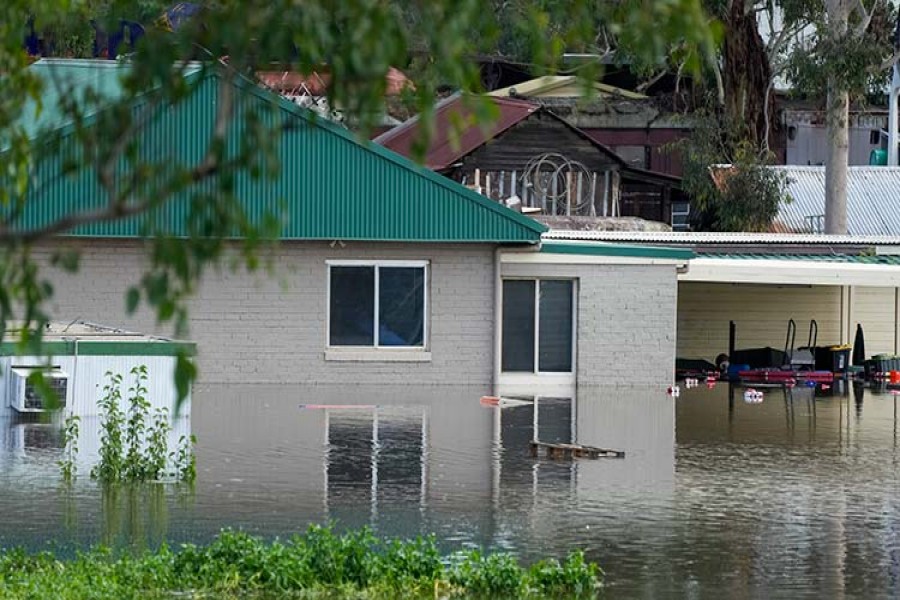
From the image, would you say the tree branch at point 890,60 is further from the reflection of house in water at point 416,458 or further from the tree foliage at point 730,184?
the reflection of house in water at point 416,458

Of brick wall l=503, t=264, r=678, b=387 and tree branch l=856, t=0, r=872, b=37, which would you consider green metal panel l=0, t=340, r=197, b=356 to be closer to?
brick wall l=503, t=264, r=678, b=387

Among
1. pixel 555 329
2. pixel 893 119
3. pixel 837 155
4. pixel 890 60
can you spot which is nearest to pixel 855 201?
pixel 837 155

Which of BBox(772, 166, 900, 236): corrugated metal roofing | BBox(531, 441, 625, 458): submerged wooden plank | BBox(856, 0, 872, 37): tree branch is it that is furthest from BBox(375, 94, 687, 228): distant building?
BBox(531, 441, 625, 458): submerged wooden plank

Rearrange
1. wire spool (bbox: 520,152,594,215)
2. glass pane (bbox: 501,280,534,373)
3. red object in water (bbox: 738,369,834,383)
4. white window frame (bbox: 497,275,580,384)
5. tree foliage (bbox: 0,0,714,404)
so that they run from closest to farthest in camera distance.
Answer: tree foliage (bbox: 0,0,714,404) < white window frame (bbox: 497,275,580,384) < glass pane (bbox: 501,280,534,373) < red object in water (bbox: 738,369,834,383) < wire spool (bbox: 520,152,594,215)

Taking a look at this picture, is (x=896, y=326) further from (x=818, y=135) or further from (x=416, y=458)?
(x=416, y=458)

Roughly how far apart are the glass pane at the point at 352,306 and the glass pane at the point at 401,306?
0.18 meters

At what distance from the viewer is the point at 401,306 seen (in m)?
31.5

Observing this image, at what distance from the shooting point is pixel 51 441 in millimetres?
20828

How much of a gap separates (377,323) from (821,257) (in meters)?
12.9

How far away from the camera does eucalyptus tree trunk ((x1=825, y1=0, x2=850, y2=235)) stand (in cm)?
4641

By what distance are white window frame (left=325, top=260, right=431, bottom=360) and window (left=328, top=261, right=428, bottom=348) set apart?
18 millimetres

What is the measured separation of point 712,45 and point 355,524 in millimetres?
8702

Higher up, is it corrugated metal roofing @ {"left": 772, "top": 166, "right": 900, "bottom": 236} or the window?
corrugated metal roofing @ {"left": 772, "top": 166, "right": 900, "bottom": 236}

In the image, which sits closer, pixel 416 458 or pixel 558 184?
pixel 416 458
